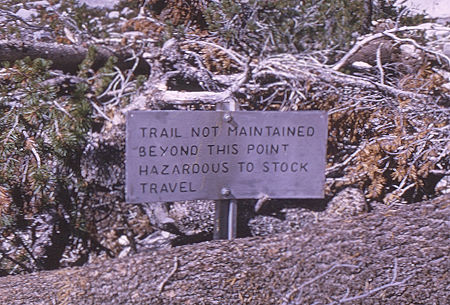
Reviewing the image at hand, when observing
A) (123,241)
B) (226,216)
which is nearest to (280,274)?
(226,216)

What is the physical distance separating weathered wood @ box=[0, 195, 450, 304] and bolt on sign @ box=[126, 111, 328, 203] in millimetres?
342

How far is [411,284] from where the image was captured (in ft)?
8.41

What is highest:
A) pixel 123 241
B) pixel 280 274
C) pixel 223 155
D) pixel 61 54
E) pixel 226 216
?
pixel 61 54

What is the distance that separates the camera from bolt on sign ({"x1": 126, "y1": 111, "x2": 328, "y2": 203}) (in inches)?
111

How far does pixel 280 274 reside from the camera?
2.58 m

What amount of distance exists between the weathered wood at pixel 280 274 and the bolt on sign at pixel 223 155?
0.34 meters

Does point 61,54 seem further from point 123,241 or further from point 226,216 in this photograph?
point 226,216

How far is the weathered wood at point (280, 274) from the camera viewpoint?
250 centimetres

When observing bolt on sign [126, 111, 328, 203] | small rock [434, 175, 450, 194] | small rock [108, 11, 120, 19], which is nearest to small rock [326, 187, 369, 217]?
bolt on sign [126, 111, 328, 203]

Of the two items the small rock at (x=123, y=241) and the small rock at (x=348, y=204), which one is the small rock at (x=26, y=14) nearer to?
the small rock at (x=123, y=241)

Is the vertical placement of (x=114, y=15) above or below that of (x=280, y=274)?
above

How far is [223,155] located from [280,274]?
0.74 meters

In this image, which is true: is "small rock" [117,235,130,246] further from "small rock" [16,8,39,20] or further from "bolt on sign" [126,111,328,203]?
"small rock" [16,8,39,20]

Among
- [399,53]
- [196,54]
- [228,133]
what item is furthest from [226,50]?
[399,53]
